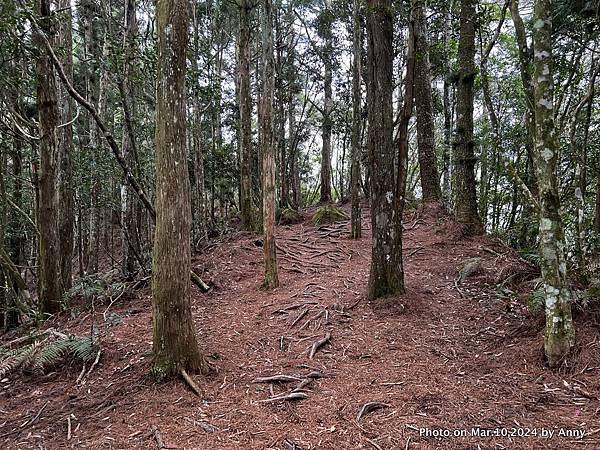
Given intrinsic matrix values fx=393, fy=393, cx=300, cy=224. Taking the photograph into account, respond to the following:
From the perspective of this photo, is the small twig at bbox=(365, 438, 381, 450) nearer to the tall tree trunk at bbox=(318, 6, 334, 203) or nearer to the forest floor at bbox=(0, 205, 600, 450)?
the forest floor at bbox=(0, 205, 600, 450)

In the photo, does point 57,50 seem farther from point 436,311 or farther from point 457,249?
point 457,249

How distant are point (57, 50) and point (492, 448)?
986 cm

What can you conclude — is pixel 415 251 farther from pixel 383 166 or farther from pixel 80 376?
pixel 80 376

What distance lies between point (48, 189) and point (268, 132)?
180 inches

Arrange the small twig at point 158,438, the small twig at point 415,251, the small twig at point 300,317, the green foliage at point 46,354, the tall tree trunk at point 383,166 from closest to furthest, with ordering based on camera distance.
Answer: the small twig at point 158,438 → the green foliage at point 46,354 → the small twig at point 300,317 → the tall tree trunk at point 383,166 → the small twig at point 415,251

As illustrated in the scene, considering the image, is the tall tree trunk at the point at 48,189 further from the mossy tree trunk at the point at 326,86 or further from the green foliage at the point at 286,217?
the mossy tree trunk at the point at 326,86

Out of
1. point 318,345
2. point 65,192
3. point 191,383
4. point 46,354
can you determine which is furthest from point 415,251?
point 65,192

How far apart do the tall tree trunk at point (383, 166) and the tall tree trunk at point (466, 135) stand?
12.0 feet

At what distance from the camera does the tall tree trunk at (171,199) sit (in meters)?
4.39

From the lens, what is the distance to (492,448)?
3154mm

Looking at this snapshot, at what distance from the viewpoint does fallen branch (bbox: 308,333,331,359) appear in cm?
539

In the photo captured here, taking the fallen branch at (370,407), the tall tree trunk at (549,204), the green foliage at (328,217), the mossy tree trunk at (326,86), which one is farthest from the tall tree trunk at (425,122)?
the fallen branch at (370,407)

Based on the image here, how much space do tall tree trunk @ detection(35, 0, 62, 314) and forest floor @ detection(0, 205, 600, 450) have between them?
0.75m

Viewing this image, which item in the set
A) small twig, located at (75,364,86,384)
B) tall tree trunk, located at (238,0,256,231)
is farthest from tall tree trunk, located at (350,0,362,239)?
small twig, located at (75,364,86,384)
